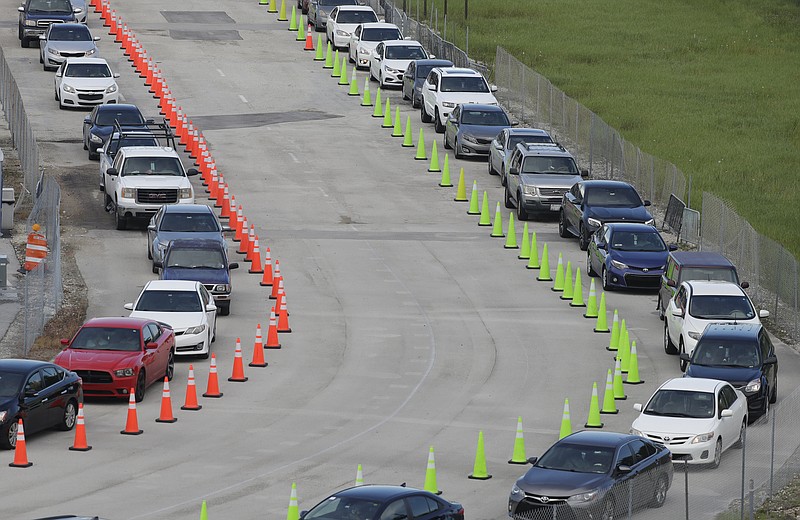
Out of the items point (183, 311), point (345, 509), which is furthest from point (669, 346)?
point (345, 509)

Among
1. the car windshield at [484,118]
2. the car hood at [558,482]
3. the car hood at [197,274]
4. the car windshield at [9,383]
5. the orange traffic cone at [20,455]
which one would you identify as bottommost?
the car hood at [197,274]

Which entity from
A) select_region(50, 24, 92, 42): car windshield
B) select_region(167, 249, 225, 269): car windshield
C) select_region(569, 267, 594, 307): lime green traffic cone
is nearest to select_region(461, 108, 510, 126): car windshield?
select_region(569, 267, 594, 307): lime green traffic cone

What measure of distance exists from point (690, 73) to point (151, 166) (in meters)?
34.8

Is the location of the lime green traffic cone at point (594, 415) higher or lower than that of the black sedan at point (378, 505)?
lower

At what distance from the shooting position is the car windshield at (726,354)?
28562 mm

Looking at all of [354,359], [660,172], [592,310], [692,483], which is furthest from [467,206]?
[692,483]

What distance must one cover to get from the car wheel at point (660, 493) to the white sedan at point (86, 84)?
110ft

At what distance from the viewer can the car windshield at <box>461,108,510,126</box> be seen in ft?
163

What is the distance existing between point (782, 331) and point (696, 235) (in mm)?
7318

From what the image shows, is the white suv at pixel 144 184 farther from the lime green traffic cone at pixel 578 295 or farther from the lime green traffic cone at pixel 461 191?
the lime green traffic cone at pixel 578 295

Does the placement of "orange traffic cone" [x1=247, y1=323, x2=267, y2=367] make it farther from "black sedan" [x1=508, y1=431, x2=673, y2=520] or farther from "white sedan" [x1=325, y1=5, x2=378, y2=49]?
"white sedan" [x1=325, y1=5, x2=378, y2=49]

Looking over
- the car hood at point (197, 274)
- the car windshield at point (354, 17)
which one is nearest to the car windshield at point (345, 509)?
the car hood at point (197, 274)

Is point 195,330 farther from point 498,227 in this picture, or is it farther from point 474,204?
point 474,204

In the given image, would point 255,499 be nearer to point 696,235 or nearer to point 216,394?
point 216,394
